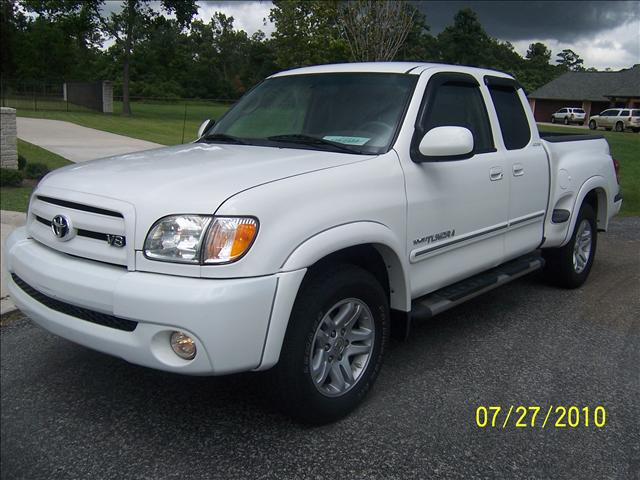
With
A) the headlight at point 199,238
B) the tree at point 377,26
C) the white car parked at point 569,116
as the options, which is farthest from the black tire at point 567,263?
the white car parked at point 569,116

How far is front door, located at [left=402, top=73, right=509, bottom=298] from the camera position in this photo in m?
3.74

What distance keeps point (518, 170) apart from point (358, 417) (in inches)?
91.1

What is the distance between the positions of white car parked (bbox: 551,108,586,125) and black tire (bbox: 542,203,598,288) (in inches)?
2127

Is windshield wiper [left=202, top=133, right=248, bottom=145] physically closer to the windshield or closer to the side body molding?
the windshield

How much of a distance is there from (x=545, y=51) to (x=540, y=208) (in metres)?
106

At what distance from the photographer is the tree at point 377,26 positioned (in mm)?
16844

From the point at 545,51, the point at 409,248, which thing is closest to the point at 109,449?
the point at 409,248

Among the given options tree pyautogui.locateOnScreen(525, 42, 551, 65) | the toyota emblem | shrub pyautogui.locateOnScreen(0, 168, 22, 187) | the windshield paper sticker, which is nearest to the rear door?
the windshield paper sticker

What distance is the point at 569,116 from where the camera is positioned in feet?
184

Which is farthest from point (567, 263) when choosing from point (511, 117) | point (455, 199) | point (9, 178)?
point (9, 178)

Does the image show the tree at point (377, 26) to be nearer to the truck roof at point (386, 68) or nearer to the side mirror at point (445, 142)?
the truck roof at point (386, 68)

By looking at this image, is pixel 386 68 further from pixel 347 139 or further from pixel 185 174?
pixel 185 174

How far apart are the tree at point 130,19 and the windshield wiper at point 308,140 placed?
1358 inches

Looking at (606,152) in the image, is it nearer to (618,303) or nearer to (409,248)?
(618,303)
